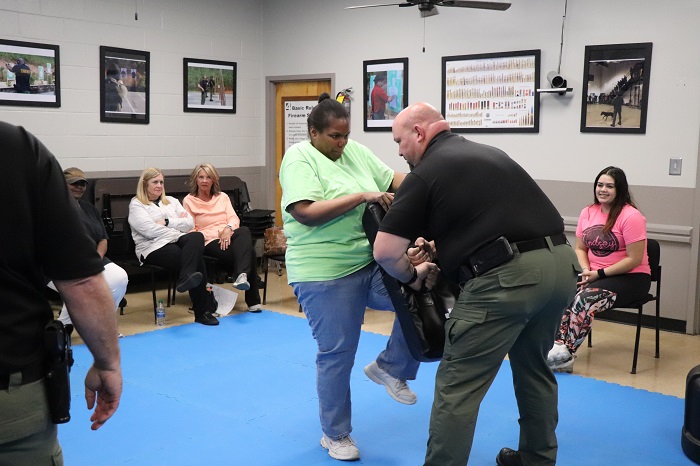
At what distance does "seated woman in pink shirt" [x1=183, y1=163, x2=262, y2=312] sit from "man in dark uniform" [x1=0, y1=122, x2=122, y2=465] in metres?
4.61

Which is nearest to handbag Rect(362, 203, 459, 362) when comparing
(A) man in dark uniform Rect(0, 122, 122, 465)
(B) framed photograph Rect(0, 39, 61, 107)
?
(A) man in dark uniform Rect(0, 122, 122, 465)

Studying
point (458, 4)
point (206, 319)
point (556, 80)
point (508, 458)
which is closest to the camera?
point (508, 458)

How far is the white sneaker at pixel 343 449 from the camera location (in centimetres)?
343

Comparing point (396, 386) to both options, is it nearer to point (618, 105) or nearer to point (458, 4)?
point (458, 4)

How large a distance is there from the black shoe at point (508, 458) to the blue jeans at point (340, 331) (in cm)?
53

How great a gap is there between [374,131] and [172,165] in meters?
2.08

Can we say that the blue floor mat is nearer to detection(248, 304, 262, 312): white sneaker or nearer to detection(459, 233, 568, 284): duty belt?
detection(459, 233, 568, 284): duty belt

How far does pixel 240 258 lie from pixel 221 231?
361mm

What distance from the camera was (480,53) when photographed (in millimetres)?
6938

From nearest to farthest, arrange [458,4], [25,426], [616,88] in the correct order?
1. [25,426]
2. [458,4]
3. [616,88]

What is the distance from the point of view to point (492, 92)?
6.92m

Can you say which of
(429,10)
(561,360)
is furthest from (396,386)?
(429,10)

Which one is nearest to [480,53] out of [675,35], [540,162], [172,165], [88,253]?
[540,162]

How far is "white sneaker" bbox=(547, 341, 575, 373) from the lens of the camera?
15.6 feet
